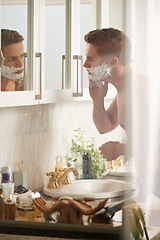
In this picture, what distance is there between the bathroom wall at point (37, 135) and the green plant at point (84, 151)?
1.8 inches

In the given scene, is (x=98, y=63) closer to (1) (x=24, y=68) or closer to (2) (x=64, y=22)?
(1) (x=24, y=68)

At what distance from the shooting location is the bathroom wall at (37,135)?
1.75 metres

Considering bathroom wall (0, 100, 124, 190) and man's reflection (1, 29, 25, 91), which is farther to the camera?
bathroom wall (0, 100, 124, 190)

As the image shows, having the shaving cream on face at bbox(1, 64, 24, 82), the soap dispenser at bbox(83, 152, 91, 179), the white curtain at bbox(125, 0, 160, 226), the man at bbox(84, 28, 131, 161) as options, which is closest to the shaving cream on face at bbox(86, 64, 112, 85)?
the man at bbox(84, 28, 131, 161)

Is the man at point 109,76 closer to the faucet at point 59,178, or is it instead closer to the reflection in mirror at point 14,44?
the reflection in mirror at point 14,44

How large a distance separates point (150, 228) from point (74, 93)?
2.36 ft

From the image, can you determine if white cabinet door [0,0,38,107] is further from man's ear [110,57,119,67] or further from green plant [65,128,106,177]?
man's ear [110,57,119,67]

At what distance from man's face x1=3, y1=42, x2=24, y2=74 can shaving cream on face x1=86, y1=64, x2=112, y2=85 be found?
275 millimetres

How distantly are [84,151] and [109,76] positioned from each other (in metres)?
0.63

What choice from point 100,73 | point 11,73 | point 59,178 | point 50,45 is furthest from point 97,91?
point 59,178

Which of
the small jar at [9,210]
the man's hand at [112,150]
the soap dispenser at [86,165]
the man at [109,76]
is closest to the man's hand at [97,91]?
the man at [109,76]

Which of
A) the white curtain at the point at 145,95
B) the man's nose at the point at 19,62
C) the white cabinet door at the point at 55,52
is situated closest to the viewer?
the white curtain at the point at 145,95

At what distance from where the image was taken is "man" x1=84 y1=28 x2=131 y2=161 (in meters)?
1.07

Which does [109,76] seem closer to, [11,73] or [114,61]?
[114,61]
